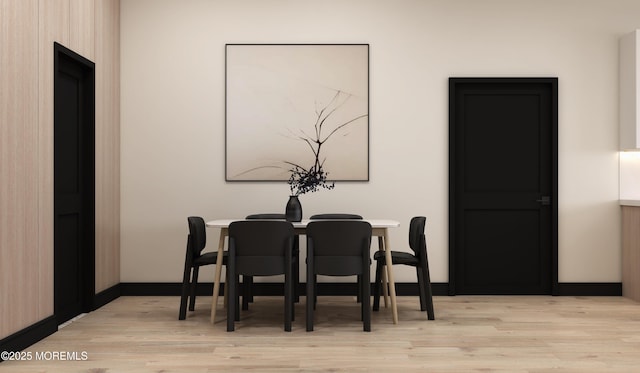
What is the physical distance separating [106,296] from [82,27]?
250 centimetres

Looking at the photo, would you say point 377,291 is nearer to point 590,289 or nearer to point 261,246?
point 261,246

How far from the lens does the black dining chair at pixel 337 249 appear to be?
4.67 m

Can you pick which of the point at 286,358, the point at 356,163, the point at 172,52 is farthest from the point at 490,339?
the point at 172,52

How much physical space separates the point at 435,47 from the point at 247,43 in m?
1.97

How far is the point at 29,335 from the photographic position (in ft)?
13.7

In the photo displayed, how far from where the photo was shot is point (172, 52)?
6344 millimetres

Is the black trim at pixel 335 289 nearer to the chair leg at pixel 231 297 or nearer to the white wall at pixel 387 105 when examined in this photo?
the white wall at pixel 387 105

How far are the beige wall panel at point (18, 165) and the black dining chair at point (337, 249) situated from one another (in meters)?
1.99

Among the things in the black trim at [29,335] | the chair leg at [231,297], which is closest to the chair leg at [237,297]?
the chair leg at [231,297]

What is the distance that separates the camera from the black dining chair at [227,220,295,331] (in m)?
4.69

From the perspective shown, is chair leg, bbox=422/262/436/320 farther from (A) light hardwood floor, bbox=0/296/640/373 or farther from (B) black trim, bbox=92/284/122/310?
(B) black trim, bbox=92/284/122/310

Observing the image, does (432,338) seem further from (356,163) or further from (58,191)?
(58,191)

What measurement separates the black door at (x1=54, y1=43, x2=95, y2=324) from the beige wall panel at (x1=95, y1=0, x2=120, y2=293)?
0.50 feet

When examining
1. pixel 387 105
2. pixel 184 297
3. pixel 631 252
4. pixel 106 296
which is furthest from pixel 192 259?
pixel 631 252
